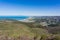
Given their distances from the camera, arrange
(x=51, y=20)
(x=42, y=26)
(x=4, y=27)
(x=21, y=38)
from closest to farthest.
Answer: (x=21, y=38) < (x=4, y=27) < (x=42, y=26) < (x=51, y=20)

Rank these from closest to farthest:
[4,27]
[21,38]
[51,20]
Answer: [21,38] → [4,27] → [51,20]

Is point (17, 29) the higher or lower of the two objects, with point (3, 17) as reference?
lower

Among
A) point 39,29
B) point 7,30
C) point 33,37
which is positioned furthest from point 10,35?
point 39,29

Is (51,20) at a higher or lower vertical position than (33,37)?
Answer: higher

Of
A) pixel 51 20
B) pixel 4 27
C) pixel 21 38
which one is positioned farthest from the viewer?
pixel 51 20

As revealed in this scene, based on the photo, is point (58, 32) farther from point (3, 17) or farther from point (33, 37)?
point (3, 17)

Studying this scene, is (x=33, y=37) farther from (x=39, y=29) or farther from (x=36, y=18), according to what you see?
(x=36, y=18)

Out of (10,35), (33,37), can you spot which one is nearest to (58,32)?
(33,37)

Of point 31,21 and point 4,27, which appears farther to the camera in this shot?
point 31,21
